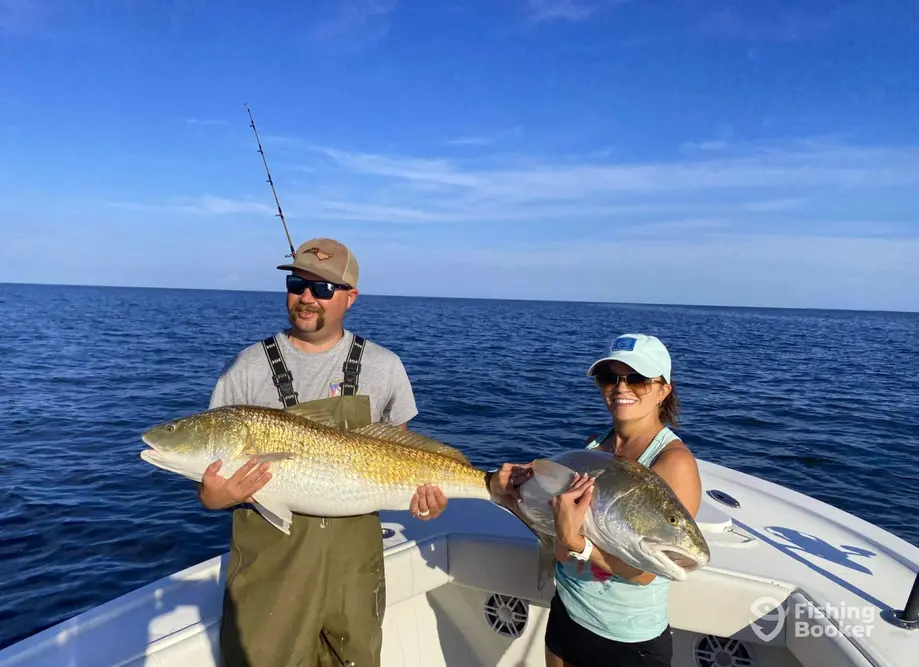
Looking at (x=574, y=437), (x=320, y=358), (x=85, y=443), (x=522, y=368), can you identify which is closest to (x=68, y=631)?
(x=320, y=358)

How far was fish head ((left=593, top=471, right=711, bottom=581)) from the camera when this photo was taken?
242 centimetres

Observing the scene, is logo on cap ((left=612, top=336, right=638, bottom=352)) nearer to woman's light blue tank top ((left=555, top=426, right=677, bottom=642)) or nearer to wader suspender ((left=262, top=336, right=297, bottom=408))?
woman's light blue tank top ((left=555, top=426, right=677, bottom=642))

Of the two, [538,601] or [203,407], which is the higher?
[538,601]

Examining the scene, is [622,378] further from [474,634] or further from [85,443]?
[85,443]

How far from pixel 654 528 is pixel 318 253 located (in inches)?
93.8

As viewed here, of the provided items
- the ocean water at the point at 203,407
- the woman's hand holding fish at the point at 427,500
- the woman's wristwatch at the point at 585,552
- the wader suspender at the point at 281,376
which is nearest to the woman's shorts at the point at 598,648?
the woman's wristwatch at the point at 585,552

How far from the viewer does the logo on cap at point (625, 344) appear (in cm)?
300

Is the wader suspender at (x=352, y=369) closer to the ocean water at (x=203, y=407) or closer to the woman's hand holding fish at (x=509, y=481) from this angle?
the woman's hand holding fish at (x=509, y=481)

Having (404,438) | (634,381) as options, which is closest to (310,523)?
(404,438)

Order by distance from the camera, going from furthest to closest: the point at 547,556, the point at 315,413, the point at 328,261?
the point at 328,261
the point at 315,413
the point at 547,556

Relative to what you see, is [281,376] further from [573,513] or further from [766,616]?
[766,616]

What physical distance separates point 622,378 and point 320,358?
1.79m

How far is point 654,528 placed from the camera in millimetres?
2434

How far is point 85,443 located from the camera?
12.4 meters
